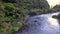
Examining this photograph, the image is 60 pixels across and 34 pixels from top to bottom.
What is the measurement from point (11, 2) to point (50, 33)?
5186mm

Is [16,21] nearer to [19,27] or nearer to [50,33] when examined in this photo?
[19,27]

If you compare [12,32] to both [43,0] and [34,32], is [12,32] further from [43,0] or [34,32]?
[43,0]

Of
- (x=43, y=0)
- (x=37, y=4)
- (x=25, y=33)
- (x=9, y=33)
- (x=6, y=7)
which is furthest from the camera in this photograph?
(x=43, y=0)

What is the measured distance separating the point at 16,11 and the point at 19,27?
178cm

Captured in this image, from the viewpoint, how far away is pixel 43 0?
40.0 m

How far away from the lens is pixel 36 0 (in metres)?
37.3

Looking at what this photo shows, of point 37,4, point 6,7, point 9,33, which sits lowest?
point 37,4

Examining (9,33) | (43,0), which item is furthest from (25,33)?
(43,0)

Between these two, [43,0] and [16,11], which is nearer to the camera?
[16,11]

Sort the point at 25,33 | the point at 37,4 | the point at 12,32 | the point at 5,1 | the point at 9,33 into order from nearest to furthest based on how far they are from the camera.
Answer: the point at 9,33 → the point at 12,32 → the point at 25,33 → the point at 5,1 → the point at 37,4

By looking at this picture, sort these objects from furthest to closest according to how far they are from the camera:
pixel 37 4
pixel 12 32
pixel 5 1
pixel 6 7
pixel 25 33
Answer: pixel 37 4 < pixel 5 1 < pixel 6 7 < pixel 25 33 < pixel 12 32

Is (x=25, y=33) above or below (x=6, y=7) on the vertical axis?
below

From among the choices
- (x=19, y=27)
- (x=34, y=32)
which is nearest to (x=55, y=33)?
(x=34, y=32)

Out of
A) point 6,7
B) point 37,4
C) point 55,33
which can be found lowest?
point 37,4
